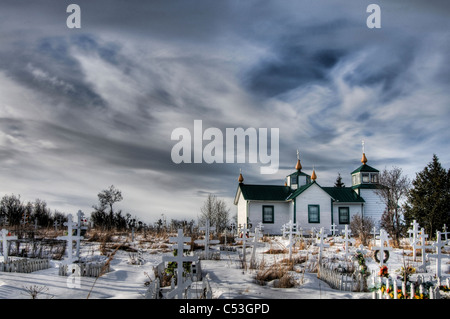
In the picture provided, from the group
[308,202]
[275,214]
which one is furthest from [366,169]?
[275,214]

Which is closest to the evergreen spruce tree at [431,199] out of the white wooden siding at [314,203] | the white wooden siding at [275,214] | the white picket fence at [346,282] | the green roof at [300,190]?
the white wooden siding at [314,203]

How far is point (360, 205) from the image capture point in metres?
34.5

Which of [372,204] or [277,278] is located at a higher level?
[372,204]

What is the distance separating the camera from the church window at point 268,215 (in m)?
33.7

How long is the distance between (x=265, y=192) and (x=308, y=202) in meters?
4.18

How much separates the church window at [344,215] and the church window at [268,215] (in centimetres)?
641

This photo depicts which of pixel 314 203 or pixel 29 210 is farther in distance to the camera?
pixel 29 210

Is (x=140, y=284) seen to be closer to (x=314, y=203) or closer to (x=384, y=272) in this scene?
(x=384, y=272)

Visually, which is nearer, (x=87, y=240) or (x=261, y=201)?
(x=87, y=240)

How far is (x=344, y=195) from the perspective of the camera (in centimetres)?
3512
